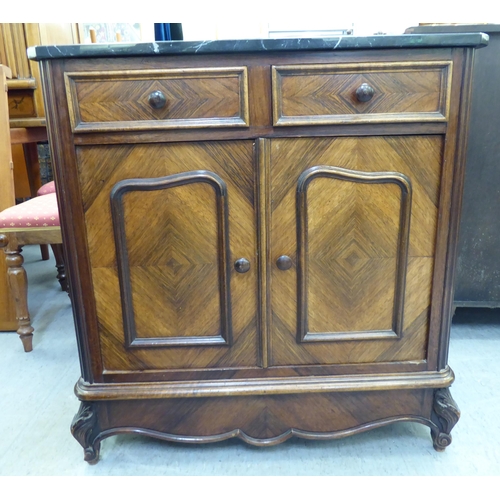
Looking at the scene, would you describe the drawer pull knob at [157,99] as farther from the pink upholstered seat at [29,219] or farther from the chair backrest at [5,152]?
the chair backrest at [5,152]

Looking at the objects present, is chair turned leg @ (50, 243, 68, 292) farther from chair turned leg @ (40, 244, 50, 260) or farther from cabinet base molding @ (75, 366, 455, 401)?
cabinet base molding @ (75, 366, 455, 401)

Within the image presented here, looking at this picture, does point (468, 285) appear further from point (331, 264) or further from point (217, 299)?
point (217, 299)

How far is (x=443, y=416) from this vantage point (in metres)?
1.10

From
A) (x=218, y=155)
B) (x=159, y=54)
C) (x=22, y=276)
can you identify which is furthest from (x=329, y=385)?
(x=22, y=276)

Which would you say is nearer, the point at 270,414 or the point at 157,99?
the point at 157,99

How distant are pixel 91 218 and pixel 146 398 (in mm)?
425

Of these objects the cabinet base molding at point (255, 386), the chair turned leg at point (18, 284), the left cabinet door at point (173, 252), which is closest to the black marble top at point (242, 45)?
the left cabinet door at point (173, 252)

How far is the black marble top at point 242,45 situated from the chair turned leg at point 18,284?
0.89m

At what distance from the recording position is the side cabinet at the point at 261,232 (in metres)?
0.92

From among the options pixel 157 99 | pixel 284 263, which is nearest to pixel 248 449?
pixel 284 263

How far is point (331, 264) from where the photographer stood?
3.36 feet

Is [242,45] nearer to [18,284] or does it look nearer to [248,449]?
[248,449]

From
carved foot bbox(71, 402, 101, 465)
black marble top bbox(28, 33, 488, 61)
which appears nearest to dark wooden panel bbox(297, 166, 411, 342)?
black marble top bbox(28, 33, 488, 61)

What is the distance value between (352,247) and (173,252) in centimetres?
38
